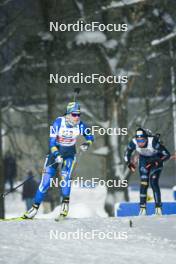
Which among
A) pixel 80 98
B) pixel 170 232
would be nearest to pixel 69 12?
pixel 80 98

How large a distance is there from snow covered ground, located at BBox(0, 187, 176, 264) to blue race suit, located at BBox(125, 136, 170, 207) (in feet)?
1.65

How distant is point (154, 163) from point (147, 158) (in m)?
0.14

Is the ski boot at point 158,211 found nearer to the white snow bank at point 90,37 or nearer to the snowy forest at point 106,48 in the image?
the snowy forest at point 106,48

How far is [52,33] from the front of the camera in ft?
59.3

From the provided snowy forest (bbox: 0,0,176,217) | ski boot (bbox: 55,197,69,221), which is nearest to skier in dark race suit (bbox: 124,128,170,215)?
ski boot (bbox: 55,197,69,221)

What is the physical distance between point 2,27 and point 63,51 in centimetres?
197

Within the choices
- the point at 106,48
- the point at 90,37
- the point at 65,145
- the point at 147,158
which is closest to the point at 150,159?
the point at 147,158

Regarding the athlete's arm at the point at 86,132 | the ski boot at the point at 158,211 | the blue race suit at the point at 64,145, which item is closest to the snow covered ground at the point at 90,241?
the ski boot at the point at 158,211

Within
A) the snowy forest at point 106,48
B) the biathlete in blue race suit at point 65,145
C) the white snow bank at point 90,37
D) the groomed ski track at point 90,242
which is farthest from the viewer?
the white snow bank at point 90,37

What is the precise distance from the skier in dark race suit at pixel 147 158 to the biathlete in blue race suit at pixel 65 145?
835 millimetres

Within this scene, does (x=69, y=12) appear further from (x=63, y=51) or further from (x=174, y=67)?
(x=174, y=67)

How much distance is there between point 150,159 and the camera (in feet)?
36.0

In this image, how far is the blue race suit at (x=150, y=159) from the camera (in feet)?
35.7

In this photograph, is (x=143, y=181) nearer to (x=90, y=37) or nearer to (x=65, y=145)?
(x=65, y=145)
